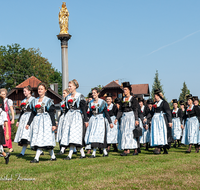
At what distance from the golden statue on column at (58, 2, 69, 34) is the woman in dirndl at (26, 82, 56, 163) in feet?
57.6

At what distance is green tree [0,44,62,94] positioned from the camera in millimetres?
64750

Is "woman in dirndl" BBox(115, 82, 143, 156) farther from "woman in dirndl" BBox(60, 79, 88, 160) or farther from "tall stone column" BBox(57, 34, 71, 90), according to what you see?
"tall stone column" BBox(57, 34, 71, 90)

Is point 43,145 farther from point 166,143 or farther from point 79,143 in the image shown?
point 166,143

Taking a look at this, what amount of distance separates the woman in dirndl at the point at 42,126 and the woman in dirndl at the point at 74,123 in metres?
0.48

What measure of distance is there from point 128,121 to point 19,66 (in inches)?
2269

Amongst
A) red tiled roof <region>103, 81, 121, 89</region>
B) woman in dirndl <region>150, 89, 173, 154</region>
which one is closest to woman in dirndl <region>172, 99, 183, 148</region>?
woman in dirndl <region>150, 89, 173, 154</region>

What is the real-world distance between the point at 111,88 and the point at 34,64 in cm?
1947

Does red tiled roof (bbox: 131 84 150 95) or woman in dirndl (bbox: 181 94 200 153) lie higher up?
red tiled roof (bbox: 131 84 150 95)

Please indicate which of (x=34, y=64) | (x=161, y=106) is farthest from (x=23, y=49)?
(x=161, y=106)

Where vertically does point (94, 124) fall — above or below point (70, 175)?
above

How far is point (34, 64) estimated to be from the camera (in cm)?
6638

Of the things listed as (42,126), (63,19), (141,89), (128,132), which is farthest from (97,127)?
(141,89)

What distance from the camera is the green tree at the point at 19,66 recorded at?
212 feet

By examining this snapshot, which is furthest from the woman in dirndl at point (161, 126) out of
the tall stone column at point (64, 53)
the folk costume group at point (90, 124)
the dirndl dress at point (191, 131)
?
the tall stone column at point (64, 53)
